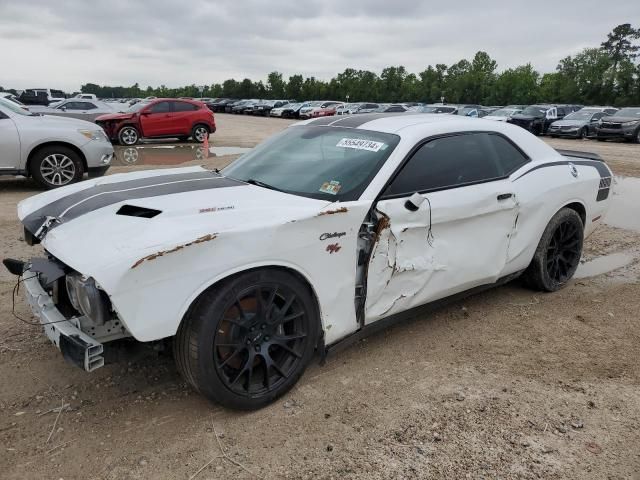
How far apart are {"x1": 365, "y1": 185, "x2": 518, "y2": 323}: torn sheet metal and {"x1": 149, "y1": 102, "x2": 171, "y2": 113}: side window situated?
16.0 meters

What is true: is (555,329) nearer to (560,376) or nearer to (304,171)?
(560,376)

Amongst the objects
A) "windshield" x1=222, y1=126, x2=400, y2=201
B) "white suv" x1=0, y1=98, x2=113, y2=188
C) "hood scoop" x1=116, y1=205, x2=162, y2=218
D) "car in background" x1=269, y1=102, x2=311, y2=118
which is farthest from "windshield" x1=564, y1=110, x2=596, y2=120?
"hood scoop" x1=116, y1=205, x2=162, y2=218

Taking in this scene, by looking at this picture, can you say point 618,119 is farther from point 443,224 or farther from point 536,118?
point 443,224

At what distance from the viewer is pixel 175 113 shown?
18188 millimetres

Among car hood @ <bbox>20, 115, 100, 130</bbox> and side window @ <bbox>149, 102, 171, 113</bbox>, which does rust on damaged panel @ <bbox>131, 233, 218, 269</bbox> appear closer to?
car hood @ <bbox>20, 115, 100, 130</bbox>

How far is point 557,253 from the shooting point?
4695 millimetres

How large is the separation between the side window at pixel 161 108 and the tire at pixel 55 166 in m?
9.77

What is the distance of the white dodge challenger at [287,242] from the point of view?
252cm

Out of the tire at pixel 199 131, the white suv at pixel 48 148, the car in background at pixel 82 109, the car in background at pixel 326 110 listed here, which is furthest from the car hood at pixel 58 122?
the car in background at pixel 326 110

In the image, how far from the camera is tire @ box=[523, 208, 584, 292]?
14.8ft

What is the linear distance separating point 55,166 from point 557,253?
24.6 feet

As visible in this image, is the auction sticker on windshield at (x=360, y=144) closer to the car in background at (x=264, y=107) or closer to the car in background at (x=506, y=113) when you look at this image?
the car in background at (x=506, y=113)

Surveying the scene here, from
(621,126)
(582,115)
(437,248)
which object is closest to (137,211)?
(437,248)

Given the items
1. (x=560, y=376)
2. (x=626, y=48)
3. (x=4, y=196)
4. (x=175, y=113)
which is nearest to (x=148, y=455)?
(x=560, y=376)
